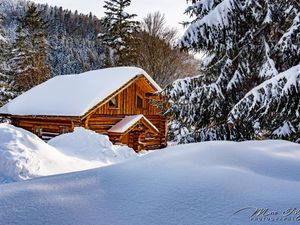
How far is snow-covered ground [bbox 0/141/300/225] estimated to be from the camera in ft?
6.60

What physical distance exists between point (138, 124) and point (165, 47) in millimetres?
12580

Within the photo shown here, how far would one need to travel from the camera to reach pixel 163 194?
7.84 feet

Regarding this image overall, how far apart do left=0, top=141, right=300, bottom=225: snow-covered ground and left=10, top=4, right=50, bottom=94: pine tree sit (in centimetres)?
3109

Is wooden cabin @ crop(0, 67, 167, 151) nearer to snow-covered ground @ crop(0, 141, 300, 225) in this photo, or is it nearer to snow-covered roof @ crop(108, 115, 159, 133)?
snow-covered roof @ crop(108, 115, 159, 133)

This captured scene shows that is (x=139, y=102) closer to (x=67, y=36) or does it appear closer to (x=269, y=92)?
(x=269, y=92)

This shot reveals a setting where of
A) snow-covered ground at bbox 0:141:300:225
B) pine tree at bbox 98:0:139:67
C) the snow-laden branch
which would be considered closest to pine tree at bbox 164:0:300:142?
the snow-laden branch

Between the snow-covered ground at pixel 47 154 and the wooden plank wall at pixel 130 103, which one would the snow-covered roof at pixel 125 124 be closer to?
the wooden plank wall at pixel 130 103

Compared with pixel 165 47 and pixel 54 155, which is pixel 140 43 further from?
pixel 54 155

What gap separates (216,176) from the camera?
2.70 metres

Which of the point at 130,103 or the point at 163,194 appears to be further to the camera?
the point at 130,103

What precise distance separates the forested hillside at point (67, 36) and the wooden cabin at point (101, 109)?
1988 cm

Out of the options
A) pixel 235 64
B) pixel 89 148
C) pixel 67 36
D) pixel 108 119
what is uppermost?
pixel 67 36

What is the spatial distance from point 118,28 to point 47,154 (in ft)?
84.6

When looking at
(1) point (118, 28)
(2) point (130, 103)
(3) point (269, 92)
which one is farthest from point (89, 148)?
(1) point (118, 28)
